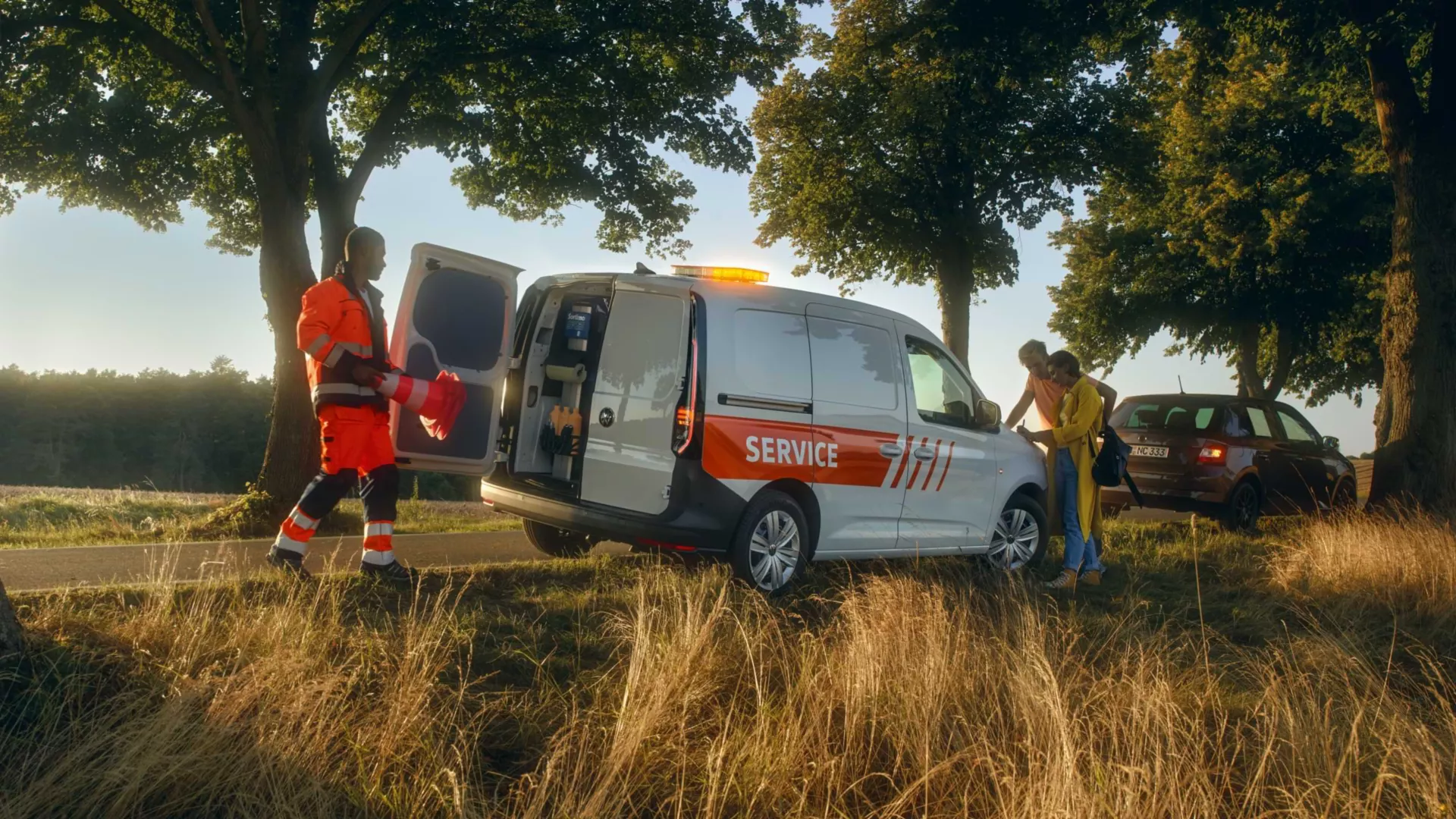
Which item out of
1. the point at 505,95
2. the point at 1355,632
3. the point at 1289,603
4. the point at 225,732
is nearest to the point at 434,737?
the point at 225,732

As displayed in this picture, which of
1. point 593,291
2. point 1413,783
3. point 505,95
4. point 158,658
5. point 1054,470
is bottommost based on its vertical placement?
point 1413,783

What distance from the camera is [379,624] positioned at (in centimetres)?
526

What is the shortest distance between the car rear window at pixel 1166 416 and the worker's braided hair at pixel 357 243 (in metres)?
9.81

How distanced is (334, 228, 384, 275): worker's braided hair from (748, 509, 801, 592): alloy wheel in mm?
2750

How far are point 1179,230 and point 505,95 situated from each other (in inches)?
859

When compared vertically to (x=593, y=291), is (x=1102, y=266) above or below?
above

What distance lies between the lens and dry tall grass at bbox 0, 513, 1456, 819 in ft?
11.6

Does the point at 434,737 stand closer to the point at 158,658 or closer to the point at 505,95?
the point at 158,658

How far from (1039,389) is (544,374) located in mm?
4428

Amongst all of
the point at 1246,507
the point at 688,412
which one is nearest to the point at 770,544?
the point at 688,412

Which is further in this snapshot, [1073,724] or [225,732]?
[1073,724]

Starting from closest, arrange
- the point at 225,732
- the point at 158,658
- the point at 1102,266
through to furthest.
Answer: the point at 225,732 → the point at 158,658 → the point at 1102,266

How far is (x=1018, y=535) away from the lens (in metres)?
9.30

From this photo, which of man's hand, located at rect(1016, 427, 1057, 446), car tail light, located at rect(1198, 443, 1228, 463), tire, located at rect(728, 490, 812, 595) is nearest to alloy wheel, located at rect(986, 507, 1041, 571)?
man's hand, located at rect(1016, 427, 1057, 446)
